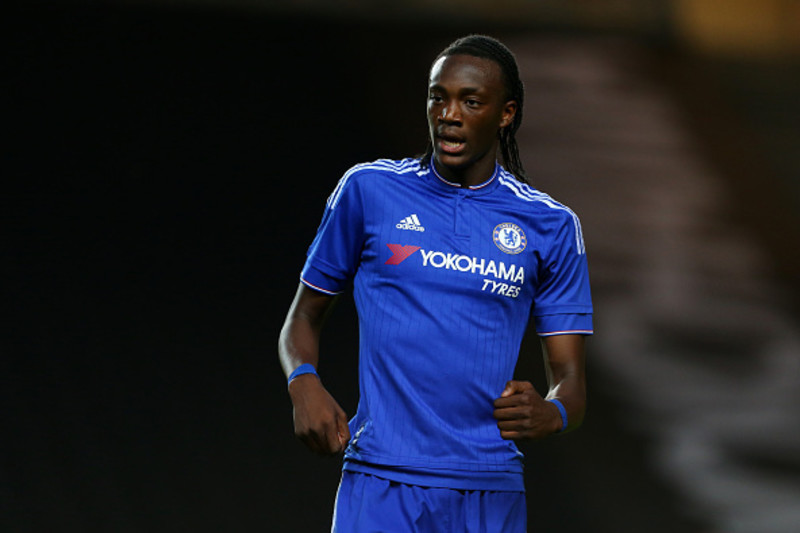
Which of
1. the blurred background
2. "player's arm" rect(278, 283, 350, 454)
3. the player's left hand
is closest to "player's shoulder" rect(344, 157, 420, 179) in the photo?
"player's arm" rect(278, 283, 350, 454)

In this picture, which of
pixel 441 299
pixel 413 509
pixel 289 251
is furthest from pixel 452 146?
pixel 289 251

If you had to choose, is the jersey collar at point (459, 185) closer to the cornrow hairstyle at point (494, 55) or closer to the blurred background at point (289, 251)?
the cornrow hairstyle at point (494, 55)

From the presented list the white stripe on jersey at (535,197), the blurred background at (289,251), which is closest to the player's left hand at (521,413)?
the white stripe on jersey at (535,197)

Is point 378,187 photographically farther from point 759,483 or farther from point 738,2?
point 738,2

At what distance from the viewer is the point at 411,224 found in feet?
6.40

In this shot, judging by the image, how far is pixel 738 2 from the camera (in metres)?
6.21

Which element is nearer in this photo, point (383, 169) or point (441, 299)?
point (441, 299)

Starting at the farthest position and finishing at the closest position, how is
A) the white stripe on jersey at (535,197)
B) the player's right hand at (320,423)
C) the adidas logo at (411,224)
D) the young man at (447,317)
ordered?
the white stripe on jersey at (535,197)
the adidas logo at (411,224)
the young man at (447,317)
the player's right hand at (320,423)

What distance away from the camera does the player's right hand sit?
5.68 feet

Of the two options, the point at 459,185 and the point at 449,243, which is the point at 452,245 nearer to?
the point at 449,243

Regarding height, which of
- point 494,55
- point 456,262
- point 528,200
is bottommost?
point 456,262

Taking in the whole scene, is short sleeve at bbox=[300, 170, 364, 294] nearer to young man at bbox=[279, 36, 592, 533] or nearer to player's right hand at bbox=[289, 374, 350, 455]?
young man at bbox=[279, 36, 592, 533]

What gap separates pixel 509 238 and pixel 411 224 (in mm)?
184

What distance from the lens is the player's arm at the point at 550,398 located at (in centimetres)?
178
